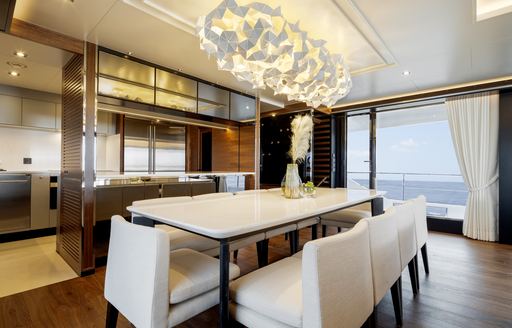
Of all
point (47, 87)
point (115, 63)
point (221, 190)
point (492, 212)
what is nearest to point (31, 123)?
point (47, 87)

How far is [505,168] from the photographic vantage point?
3.62 m

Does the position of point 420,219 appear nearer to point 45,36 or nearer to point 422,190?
point 45,36

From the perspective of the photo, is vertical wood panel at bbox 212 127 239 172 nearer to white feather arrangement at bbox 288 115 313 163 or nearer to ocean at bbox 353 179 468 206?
white feather arrangement at bbox 288 115 313 163

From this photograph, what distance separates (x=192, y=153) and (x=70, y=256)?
7.90 ft

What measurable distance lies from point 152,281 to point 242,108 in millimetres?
3644

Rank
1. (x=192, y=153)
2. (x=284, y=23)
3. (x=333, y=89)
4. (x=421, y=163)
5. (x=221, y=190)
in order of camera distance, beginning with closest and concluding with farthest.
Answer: (x=284, y=23)
(x=333, y=89)
(x=221, y=190)
(x=192, y=153)
(x=421, y=163)

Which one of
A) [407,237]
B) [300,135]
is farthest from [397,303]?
[300,135]

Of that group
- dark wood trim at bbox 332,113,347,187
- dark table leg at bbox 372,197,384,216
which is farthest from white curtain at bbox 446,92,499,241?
dark table leg at bbox 372,197,384,216

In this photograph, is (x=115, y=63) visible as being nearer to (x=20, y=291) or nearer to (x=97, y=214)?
(x=97, y=214)

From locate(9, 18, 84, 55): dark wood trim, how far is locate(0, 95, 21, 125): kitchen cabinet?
2210mm

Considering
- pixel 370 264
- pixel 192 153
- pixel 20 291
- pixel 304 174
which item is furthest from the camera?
pixel 304 174

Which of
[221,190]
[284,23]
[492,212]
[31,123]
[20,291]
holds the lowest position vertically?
[20,291]

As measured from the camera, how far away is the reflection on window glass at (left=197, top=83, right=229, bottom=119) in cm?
370

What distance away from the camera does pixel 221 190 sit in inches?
159
